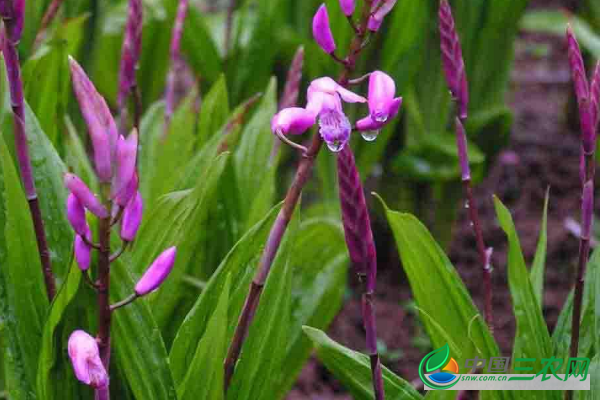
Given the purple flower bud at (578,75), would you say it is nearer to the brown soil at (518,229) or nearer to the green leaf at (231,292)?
the green leaf at (231,292)

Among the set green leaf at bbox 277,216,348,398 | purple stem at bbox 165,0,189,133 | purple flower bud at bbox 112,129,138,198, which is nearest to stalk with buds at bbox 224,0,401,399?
purple flower bud at bbox 112,129,138,198

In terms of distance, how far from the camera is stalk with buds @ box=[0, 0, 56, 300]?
0.81m

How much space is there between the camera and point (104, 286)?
0.77m

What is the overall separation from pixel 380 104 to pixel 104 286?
0.90 ft

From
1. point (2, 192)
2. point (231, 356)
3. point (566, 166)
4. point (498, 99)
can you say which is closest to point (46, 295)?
point (2, 192)

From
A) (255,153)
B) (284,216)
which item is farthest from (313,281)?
(284,216)

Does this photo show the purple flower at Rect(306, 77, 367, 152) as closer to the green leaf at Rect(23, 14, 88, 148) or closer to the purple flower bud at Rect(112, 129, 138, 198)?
the purple flower bud at Rect(112, 129, 138, 198)

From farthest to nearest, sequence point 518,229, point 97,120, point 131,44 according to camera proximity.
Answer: point 518,229 → point 131,44 → point 97,120

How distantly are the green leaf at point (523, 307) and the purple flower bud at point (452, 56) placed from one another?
5.0 inches

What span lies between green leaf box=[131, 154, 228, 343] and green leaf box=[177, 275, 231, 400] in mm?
188

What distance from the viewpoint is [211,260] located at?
1.39 m

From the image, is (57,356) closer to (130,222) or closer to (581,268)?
(130,222)

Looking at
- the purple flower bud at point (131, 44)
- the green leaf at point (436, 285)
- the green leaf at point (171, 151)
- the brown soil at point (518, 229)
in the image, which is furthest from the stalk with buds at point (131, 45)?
the brown soil at point (518, 229)

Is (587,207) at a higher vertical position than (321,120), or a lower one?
lower
